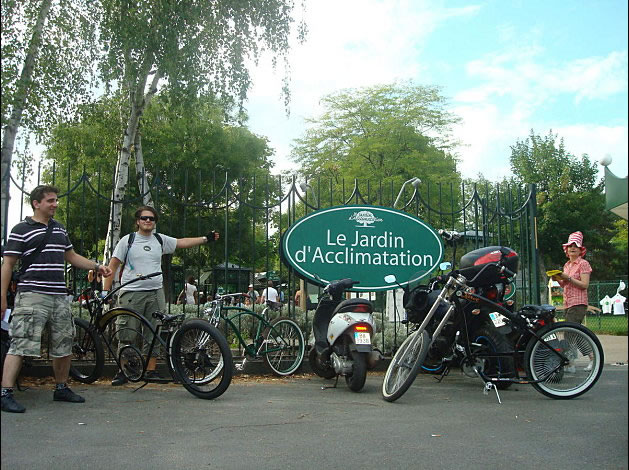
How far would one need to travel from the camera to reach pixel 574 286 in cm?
711

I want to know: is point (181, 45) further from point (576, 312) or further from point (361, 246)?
point (576, 312)

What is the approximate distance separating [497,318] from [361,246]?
2.09 m

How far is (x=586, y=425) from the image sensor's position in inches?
172

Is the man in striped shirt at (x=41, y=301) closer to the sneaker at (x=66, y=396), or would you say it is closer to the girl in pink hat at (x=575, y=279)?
the sneaker at (x=66, y=396)

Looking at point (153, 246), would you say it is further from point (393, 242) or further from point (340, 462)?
point (340, 462)

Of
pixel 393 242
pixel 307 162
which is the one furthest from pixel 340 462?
pixel 307 162

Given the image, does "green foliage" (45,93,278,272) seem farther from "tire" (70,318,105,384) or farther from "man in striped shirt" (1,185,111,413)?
"man in striped shirt" (1,185,111,413)

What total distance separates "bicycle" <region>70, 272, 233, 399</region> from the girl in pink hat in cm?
374

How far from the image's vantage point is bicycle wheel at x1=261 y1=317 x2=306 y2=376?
7.16m

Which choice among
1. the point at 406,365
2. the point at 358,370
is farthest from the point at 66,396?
the point at 406,365

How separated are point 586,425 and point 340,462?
1986 mm

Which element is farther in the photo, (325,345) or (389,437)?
(325,345)

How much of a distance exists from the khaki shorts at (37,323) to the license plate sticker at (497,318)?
12.7 feet

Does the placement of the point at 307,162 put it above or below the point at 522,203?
above
